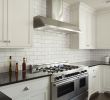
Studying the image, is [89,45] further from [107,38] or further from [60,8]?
[60,8]

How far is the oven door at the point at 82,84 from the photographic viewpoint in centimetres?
287

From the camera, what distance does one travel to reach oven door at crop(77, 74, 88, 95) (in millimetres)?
2871

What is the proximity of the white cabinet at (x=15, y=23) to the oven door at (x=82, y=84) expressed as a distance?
4.07ft

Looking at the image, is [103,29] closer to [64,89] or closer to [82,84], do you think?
[82,84]

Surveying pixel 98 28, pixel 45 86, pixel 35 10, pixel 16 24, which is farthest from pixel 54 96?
pixel 98 28

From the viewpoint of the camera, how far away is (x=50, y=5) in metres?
3.05

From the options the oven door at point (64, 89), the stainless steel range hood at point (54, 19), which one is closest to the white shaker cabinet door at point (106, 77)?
the stainless steel range hood at point (54, 19)

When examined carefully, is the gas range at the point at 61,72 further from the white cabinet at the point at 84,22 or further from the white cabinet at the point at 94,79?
the white cabinet at the point at 84,22

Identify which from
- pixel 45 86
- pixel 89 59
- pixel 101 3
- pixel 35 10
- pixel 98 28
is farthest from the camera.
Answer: pixel 89 59

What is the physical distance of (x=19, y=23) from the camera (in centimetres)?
228

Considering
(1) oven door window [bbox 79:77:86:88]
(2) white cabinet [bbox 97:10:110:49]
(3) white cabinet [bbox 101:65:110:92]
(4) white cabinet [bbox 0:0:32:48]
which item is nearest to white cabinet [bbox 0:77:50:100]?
(4) white cabinet [bbox 0:0:32:48]

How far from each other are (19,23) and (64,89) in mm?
1308

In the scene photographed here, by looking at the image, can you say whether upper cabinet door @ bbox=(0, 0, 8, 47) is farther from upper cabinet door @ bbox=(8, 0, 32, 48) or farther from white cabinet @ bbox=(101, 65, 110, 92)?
white cabinet @ bbox=(101, 65, 110, 92)

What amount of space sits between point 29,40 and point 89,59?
281 cm
